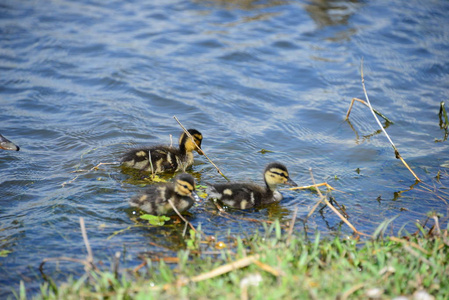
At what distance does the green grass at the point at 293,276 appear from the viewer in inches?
107

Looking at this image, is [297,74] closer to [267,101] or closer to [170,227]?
[267,101]

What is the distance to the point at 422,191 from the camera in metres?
5.09

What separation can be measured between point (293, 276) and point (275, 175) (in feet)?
6.34

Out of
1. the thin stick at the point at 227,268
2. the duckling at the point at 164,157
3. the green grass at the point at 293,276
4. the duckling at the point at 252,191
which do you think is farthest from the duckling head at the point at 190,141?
the thin stick at the point at 227,268

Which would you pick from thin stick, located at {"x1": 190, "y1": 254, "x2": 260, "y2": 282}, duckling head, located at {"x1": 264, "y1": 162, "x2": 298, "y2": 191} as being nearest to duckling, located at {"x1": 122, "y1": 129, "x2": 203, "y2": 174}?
duckling head, located at {"x1": 264, "y1": 162, "x2": 298, "y2": 191}

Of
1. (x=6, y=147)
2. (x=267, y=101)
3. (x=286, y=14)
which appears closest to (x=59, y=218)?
(x=6, y=147)

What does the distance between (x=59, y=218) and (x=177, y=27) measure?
6.54 metres

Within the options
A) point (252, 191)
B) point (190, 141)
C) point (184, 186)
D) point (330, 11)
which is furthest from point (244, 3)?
point (184, 186)

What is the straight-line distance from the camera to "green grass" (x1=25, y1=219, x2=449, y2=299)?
8.90ft

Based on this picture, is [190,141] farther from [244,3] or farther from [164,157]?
[244,3]

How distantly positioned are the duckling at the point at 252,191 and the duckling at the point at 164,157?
33.2 inches

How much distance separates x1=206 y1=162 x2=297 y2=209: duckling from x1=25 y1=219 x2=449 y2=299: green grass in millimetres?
1103

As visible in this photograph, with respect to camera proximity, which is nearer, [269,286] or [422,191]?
[269,286]

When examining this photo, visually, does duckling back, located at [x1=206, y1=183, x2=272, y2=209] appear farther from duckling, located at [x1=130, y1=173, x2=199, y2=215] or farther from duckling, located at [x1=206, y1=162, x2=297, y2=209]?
duckling, located at [x1=130, y1=173, x2=199, y2=215]
